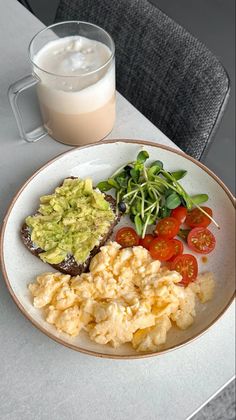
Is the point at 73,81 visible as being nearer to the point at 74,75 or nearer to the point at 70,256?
the point at 74,75

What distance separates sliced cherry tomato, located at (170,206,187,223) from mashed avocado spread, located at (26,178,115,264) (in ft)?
0.43

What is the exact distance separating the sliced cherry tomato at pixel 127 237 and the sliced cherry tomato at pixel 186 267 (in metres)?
0.10

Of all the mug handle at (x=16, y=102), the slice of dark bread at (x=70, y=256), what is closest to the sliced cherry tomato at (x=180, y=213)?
the slice of dark bread at (x=70, y=256)

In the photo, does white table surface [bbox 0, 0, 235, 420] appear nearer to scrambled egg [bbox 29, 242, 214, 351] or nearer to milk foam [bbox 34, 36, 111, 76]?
scrambled egg [bbox 29, 242, 214, 351]

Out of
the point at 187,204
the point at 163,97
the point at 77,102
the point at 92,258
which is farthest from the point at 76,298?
the point at 163,97

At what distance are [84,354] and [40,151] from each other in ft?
1.68

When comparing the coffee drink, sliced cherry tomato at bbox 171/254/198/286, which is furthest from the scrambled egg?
the coffee drink

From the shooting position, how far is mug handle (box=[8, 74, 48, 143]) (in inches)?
42.8

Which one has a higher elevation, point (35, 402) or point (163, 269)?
point (163, 269)

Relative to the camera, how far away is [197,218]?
41.8 inches

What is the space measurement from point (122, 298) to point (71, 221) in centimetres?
21

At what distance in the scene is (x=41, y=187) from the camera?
110cm

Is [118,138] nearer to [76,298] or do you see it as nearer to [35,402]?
[76,298]

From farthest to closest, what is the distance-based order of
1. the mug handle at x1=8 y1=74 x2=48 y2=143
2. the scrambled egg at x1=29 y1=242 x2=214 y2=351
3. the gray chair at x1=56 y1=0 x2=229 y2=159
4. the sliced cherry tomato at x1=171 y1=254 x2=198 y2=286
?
the gray chair at x1=56 y1=0 x2=229 y2=159, the mug handle at x1=8 y1=74 x2=48 y2=143, the sliced cherry tomato at x1=171 y1=254 x2=198 y2=286, the scrambled egg at x1=29 y1=242 x2=214 y2=351
